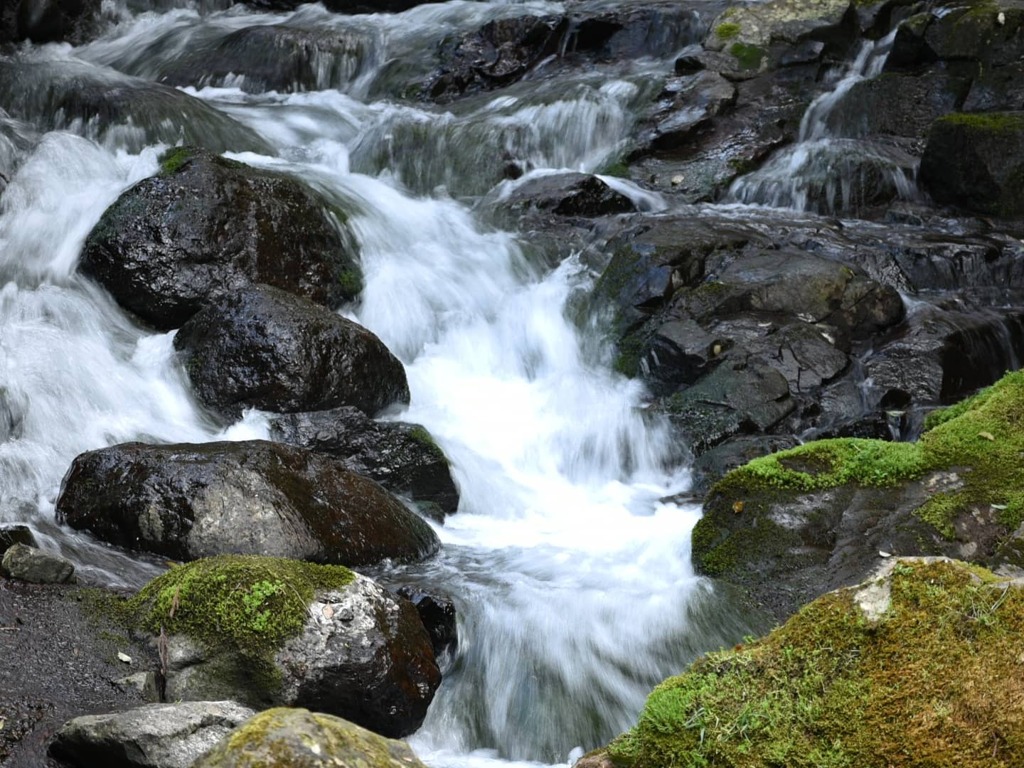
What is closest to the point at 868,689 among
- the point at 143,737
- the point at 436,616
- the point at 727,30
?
the point at 143,737

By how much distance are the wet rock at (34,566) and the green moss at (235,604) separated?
55 cm

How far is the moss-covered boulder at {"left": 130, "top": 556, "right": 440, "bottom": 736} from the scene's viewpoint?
4551 mm

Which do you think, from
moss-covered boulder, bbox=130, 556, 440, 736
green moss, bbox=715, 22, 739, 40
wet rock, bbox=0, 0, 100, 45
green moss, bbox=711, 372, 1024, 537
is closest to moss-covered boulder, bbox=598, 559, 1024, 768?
moss-covered boulder, bbox=130, 556, 440, 736

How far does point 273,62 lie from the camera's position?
18250mm

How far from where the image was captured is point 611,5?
18.9 metres

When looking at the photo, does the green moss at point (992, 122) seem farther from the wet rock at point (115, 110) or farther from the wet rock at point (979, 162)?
the wet rock at point (115, 110)

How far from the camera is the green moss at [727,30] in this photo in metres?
16.9

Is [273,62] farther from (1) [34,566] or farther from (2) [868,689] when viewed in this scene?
(2) [868,689]

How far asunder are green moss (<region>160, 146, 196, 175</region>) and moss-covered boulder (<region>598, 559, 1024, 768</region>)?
30.3 feet

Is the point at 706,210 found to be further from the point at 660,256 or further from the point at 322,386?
the point at 322,386

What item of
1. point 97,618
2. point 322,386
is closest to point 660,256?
point 322,386

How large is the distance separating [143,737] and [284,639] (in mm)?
1169

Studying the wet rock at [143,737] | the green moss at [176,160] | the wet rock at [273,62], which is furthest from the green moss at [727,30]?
the wet rock at [143,737]

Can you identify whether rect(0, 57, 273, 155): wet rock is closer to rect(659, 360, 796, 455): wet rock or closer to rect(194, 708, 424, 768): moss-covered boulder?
rect(659, 360, 796, 455): wet rock
